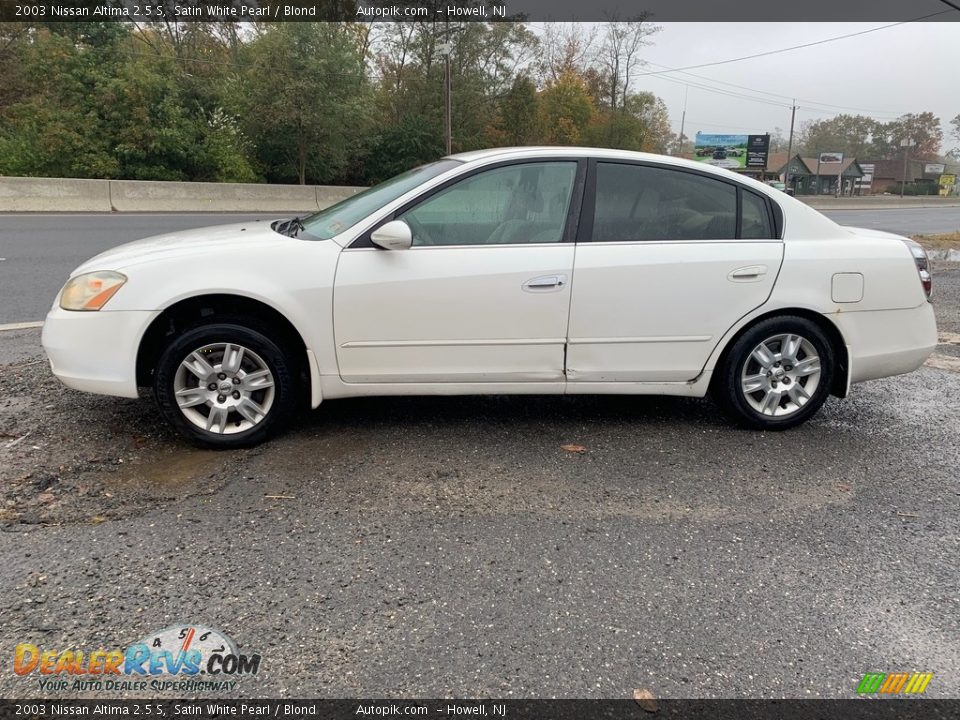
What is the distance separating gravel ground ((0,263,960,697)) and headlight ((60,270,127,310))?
75 cm

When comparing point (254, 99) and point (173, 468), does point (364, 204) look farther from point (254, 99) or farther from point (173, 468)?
point (254, 99)

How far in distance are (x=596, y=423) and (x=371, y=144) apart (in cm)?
3007

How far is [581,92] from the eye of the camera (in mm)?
43625

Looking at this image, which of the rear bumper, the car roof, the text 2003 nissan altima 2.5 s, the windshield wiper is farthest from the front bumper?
the rear bumper

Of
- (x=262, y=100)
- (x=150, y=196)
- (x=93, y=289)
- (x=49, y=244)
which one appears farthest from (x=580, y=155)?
(x=262, y=100)

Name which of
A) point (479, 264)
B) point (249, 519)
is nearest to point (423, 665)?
point (249, 519)

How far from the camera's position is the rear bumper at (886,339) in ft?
13.8

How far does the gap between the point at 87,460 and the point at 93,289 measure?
34.5 inches

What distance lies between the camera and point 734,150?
68.9 m

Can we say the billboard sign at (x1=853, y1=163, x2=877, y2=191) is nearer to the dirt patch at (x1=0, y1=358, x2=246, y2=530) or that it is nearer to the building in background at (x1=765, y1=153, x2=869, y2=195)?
the building in background at (x1=765, y1=153, x2=869, y2=195)

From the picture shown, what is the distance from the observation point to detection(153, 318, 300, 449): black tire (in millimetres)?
3678

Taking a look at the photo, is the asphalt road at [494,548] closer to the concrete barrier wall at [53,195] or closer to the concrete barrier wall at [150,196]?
the concrete barrier wall at [53,195]

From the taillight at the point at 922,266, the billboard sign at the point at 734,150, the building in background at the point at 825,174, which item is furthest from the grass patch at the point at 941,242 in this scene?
the building in background at the point at 825,174

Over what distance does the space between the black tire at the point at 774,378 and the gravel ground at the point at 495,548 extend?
0.15 m
